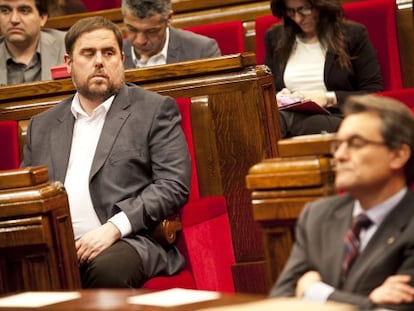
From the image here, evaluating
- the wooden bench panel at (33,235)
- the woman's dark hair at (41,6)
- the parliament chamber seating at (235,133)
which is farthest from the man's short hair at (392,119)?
the woman's dark hair at (41,6)

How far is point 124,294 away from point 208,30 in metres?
1.79

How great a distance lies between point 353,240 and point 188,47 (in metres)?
1.55

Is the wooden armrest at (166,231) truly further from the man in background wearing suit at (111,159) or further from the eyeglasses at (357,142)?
the eyeglasses at (357,142)

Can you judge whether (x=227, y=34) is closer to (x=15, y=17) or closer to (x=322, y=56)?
(x=322, y=56)

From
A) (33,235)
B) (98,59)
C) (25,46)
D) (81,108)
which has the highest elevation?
(25,46)

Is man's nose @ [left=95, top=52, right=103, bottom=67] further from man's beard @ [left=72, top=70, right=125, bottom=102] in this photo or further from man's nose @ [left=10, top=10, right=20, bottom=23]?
man's nose @ [left=10, top=10, right=20, bottom=23]

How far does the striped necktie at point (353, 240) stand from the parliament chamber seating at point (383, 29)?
1.47 metres

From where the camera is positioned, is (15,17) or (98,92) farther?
(15,17)

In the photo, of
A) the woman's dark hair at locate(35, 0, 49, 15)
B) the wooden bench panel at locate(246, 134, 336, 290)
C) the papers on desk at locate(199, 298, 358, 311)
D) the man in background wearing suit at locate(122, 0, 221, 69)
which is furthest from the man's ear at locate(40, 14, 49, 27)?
the papers on desk at locate(199, 298, 358, 311)

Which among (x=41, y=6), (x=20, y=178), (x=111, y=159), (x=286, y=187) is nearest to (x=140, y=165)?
(x=111, y=159)

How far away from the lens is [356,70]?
2.69 metres

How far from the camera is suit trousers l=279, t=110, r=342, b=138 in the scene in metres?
2.53

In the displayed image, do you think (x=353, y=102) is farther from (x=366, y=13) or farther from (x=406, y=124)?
(x=366, y=13)

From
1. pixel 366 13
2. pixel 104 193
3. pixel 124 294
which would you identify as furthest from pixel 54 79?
pixel 124 294
